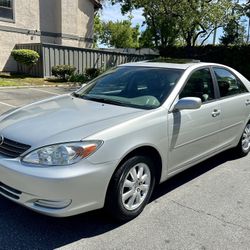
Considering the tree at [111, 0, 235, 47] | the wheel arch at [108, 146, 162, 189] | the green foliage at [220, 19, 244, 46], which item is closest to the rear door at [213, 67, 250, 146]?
the wheel arch at [108, 146, 162, 189]

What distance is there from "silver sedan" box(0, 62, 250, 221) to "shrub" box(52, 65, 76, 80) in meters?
12.9

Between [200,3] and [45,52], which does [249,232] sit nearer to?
[45,52]

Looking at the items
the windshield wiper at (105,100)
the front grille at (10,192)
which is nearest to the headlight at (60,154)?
the front grille at (10,192)

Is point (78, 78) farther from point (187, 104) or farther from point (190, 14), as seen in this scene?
point (187, 104)

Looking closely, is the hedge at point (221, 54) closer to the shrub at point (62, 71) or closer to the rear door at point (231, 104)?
the shrub at point (62, 71)

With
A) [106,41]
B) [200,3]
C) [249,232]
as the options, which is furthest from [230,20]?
[106,41]

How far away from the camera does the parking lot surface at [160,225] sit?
9.89 ft

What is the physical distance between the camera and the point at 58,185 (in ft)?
9.07

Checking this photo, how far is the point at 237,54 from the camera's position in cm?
2209

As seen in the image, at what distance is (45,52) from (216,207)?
49.6ft

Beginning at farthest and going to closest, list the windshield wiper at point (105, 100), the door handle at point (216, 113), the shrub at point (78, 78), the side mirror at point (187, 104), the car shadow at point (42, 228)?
the shrub at point (78, 78), the door handle at point (216, 113), the windshield wiper at point (105, 100), the side mirror at point (187, 104), the car shadow at point (42, 228)

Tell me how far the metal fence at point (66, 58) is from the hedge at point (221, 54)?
539 cm

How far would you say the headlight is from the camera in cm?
287

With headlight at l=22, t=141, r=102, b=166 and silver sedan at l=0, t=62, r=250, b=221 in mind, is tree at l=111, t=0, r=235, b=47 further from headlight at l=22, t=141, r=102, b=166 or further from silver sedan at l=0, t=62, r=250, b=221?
headlight at l=22, t=141, r=102, b=166
